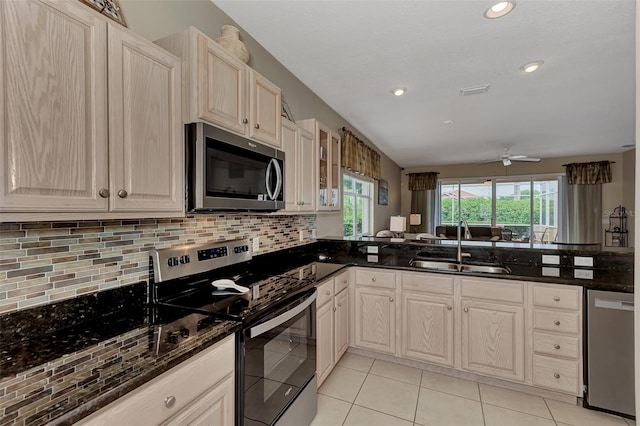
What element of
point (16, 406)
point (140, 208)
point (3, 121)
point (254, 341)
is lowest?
point (254, 341)

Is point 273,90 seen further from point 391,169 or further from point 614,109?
point 391,169

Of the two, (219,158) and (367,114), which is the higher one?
(367,114)

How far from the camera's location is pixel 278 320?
1.46 metres

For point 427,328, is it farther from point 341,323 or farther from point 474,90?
point 474,90

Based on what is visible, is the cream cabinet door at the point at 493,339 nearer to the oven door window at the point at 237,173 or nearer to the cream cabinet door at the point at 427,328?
the cream cabinet door at the point at 427,328

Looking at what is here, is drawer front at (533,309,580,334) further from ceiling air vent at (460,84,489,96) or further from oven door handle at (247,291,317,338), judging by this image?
ceiling air vent at (460,84,489,96)

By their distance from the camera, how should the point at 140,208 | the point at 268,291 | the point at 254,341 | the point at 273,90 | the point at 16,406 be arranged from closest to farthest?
the point at 16,406 < the point at 140,208 < the point at 254,341 < the point at 268,291 < the point at 273,90

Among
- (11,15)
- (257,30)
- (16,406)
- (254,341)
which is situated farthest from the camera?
(257,30)

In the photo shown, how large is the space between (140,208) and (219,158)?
1.48 feet

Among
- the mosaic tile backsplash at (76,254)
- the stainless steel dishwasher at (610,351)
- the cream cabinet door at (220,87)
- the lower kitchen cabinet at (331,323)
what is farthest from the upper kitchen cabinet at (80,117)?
the stainless steel dishwasher at (610,351)

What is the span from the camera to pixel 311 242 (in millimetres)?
3098

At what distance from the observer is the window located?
444 cm

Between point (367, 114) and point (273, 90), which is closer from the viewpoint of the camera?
point (273, 90)

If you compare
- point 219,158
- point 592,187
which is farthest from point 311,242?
point 592,187
